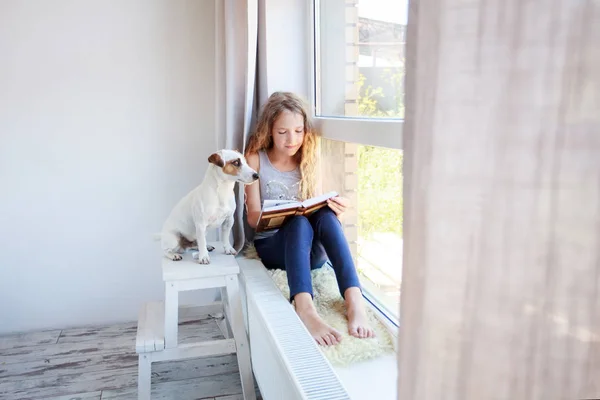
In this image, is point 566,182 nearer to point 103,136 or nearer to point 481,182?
point 481,182

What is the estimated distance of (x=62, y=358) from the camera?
79.5 inches

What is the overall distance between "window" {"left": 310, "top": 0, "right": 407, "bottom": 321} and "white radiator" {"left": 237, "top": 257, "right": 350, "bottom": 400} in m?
0.30

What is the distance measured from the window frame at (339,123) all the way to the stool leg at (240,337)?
600 millimetres

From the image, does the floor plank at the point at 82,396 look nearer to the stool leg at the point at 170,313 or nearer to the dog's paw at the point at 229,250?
the stool leg at the point at 170,313

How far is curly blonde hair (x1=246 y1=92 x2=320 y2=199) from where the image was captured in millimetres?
1771

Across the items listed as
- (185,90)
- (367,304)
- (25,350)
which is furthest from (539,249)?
(25,350)

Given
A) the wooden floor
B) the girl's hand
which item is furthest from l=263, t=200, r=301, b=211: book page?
the wooden floor

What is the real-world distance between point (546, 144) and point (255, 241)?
1.66 meters

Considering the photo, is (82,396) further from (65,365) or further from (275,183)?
(275,183)

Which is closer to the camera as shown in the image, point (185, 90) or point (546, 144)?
point (546, 144)

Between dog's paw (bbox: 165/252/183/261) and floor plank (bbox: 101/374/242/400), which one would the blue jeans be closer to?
dog's paw (bbox: 165/252/183/261)

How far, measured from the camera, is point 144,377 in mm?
1614

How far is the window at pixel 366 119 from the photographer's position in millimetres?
1331

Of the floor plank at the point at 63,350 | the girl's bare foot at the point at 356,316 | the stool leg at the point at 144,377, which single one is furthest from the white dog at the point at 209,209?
the floor plank at the point at 63,350
